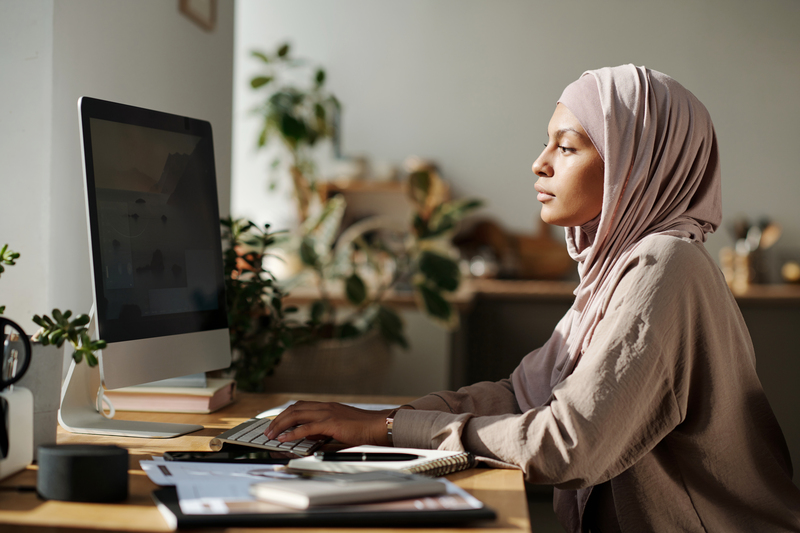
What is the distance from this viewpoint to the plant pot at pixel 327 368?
8.18ft

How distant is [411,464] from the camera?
32.0 inches

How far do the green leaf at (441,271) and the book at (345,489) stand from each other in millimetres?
1953

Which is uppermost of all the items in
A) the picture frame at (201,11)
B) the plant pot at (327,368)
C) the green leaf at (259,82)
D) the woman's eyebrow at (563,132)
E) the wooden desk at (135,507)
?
the green leaf at (259,82)

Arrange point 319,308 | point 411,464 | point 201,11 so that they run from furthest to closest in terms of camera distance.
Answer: point 319,308
point 201,11
point 411,464

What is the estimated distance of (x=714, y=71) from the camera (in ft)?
13.3

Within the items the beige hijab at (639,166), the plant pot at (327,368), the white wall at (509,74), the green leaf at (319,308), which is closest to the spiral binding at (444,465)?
the beige hijab at (639,166)

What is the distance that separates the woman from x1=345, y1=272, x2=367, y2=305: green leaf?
60.3 inches

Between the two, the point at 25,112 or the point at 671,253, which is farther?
the point at 25,112

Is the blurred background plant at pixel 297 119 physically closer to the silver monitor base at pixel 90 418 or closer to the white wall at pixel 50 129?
the white wall at pixel 50 129

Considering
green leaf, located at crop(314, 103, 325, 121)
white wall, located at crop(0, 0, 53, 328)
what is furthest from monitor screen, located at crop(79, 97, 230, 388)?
green leaf, located at crop(314, 103, 325, 121)

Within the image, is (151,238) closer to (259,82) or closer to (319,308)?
(319,308)

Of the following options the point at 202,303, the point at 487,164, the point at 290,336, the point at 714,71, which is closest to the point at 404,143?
the point at 487,164

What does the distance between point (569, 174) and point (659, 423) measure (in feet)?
1.41

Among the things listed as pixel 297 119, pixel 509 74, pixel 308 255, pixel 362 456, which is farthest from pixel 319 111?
pixel 362 456
